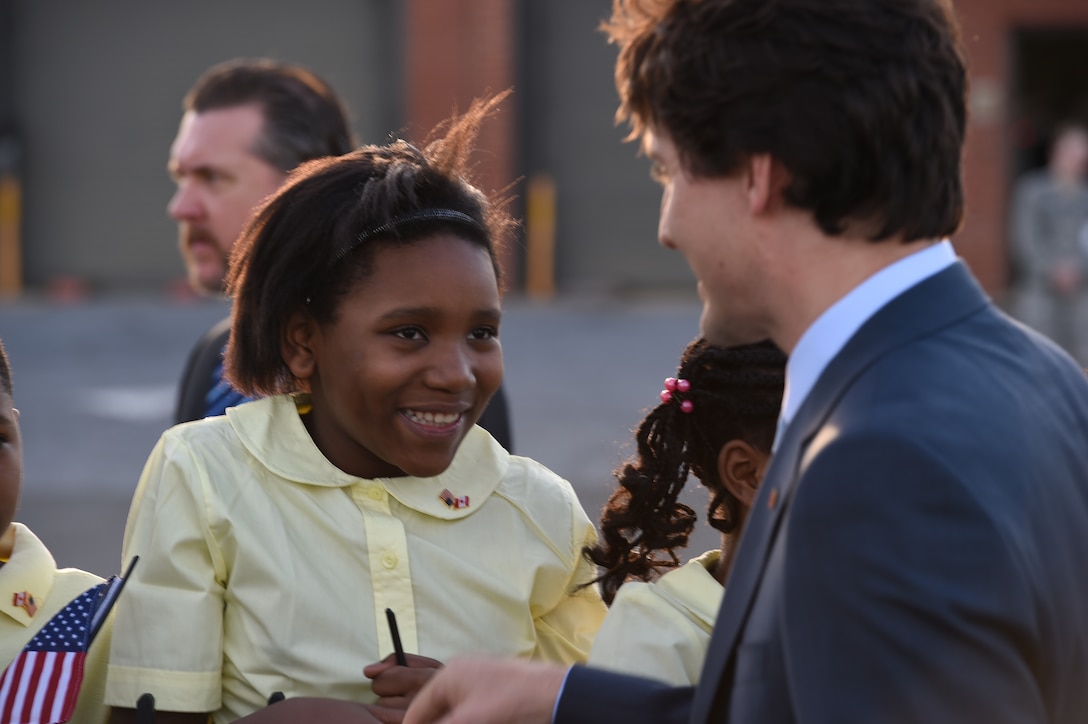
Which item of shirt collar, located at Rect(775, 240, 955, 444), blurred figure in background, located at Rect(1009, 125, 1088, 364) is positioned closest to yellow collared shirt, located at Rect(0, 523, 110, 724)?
shirt collar, located at Rect(775, 240, 955, 444)

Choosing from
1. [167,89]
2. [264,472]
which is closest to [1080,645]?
[264,472]

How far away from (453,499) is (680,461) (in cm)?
41

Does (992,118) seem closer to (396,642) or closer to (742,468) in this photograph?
(742,468)

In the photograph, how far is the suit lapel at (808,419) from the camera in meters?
1.74

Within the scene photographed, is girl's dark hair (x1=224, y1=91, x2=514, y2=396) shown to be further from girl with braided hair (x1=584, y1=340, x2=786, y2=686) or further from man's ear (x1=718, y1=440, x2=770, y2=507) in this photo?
man's ear (x1=718, y1=440, x2=770, y2=507)

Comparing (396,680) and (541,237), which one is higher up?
(396,680)

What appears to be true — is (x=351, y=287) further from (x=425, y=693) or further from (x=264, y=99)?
(x=264, y=99)

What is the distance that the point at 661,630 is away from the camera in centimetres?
227

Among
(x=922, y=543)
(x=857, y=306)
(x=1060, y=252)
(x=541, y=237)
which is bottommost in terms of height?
(x=541, y=237)

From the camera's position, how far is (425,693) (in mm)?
2047

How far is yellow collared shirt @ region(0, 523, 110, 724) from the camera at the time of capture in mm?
2416

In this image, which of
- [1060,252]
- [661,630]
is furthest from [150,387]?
[661,630]

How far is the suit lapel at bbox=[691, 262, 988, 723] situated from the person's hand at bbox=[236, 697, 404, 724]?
61 cm

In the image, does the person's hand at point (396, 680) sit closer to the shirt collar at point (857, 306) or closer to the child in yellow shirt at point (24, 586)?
the child in yellow shirt at point (24, 586)
